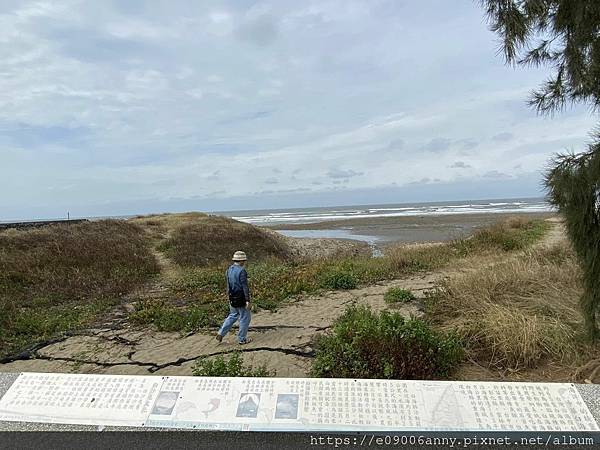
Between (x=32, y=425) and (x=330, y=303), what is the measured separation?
6443 mm

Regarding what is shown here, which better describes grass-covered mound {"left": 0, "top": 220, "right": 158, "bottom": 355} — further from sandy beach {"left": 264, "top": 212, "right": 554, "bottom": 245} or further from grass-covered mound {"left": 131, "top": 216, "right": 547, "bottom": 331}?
sandy beach {"left": 264, "top": 212, "right": 554, "bottom": 245}

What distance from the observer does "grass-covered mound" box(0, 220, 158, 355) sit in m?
8.19

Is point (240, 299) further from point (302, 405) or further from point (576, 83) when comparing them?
point (576, 83)

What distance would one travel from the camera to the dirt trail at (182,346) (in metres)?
5.75

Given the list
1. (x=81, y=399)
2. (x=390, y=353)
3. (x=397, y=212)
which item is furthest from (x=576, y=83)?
(x=397, y=212)

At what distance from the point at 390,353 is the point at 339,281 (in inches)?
245

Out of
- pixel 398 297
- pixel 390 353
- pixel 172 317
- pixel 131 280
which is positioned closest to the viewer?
pixel 390 353

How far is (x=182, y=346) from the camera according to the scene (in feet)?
21.9

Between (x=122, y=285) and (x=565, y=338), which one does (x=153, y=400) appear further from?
(x=122, y=285)

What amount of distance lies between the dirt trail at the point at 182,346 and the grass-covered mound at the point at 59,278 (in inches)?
35.6

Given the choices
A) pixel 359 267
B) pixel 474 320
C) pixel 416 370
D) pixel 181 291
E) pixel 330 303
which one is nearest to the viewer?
pixel 416 370

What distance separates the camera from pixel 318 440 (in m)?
3.15

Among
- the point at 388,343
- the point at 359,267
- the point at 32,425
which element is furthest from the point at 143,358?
the point at 359,267

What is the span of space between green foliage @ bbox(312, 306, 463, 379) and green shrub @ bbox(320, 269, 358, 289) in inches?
221
